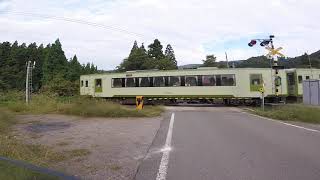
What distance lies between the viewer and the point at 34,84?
9569cm

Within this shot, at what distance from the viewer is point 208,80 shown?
34.9 m

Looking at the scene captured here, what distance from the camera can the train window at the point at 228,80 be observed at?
3412 cm

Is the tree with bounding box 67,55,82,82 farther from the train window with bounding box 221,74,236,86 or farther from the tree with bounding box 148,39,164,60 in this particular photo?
the train window with bounding box 221,74,236,86

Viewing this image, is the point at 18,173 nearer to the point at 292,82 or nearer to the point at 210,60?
the point at 292,82

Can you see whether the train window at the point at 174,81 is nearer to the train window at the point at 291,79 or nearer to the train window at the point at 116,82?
the train window at the point at 116,82

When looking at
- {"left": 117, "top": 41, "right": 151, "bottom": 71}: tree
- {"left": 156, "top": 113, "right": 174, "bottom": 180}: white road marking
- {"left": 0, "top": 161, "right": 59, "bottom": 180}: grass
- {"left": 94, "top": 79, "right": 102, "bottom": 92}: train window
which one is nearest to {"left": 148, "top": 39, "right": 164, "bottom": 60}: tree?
{"left": 117, "top": 41, "right": 151, "bottom": 71}: tree

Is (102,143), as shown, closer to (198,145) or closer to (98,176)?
(198,145)

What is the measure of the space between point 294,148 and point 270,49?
1797cm

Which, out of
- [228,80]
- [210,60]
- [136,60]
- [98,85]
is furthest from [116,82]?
[210,60]

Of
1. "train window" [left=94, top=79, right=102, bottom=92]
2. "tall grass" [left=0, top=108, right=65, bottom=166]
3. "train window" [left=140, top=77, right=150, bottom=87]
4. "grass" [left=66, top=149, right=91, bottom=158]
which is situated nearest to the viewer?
"tall grass" [left=0, top=108, right=65, bottom=166]

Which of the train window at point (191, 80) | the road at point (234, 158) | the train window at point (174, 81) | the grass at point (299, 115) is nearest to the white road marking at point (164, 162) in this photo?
the road at point (234, 158)

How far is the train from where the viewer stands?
→ 111 ft

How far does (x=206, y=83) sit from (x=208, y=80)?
30cm

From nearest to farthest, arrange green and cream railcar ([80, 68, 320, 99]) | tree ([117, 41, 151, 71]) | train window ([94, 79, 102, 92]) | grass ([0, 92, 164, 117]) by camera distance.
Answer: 1. grass ([0, 92, 164, 117])
2. green and cream railcar ([80, 68, 320, 99])
3. train window ([94, 79, 102, 92])
4. tree ([117, 41, 151, 71])
